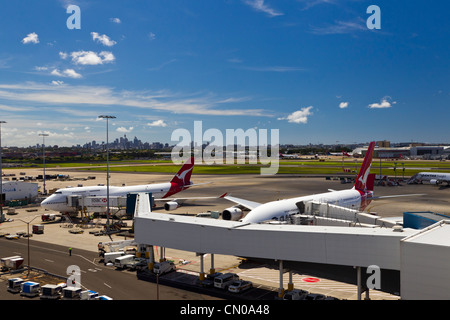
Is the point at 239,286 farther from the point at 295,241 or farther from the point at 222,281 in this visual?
the point at 295,241

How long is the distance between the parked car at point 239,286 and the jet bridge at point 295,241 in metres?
4.05

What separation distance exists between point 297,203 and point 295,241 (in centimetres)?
2162

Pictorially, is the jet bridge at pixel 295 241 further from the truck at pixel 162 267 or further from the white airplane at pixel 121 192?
the white airplane at pixel 121 192

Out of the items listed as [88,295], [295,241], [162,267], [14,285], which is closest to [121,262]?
[162,267]

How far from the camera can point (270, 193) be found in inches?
4729

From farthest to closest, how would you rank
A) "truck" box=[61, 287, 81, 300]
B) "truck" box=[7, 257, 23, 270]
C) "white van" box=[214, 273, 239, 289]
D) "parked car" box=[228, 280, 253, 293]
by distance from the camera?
"truck" box=[7, 257, 23, 270], "white van" box=[214, 273, 239, 289], "parked car" box=[228, 280, 253, 293], "truck" box=[61, 287, 81, 300]

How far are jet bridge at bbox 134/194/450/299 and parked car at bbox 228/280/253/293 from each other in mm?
4045

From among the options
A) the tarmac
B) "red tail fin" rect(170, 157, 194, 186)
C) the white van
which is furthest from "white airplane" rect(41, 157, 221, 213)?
the white van

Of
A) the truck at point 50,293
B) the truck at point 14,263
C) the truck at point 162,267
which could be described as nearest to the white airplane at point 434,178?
the truck at point 162,267

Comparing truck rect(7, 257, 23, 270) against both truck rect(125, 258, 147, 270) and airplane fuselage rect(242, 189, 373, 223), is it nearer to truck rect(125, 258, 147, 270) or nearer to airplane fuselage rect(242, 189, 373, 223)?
truck rect(125, 258, 147, 270)

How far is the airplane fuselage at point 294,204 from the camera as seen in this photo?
49.2 meters

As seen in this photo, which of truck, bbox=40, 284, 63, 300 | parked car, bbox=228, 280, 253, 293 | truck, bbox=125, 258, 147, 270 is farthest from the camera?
truck, bbox=125, 258, 147, 270

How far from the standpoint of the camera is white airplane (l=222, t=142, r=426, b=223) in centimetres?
4991
